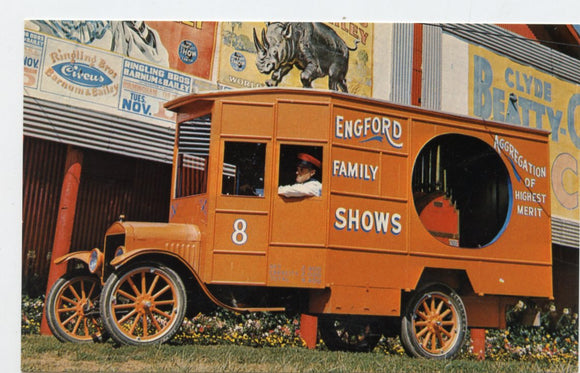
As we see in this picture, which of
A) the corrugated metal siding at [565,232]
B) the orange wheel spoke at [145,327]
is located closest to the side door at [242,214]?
the orange wheel spoke at [145,327]

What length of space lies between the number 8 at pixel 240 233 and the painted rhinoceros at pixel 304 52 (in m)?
3.30

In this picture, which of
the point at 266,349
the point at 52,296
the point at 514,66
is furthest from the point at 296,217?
the point at 514,66

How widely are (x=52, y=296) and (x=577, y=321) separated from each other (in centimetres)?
691

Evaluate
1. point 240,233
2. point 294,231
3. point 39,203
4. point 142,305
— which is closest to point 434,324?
point 294,231

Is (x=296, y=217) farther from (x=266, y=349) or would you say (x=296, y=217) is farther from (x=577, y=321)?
(x=577, y=321)

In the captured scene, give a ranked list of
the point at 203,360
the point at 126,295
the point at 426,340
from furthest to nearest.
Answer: the point at 426,340, the point at 126,295, the point at 203,360

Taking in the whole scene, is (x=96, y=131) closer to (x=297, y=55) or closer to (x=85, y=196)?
(x=85, y=196)

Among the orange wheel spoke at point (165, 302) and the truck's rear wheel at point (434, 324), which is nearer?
the orange wheel spoke at point (165, 302)

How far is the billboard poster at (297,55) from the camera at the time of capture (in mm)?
9672

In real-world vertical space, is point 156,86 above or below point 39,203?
above

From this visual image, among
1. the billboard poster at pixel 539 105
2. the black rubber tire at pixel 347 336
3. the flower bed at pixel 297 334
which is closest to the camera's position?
the flower bed at pixel 297 334

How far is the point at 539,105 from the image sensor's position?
1091 cm

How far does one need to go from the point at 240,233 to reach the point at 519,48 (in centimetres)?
615

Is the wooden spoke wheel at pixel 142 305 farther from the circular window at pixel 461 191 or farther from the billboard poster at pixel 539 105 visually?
the billboard poster at pixel 539 105
